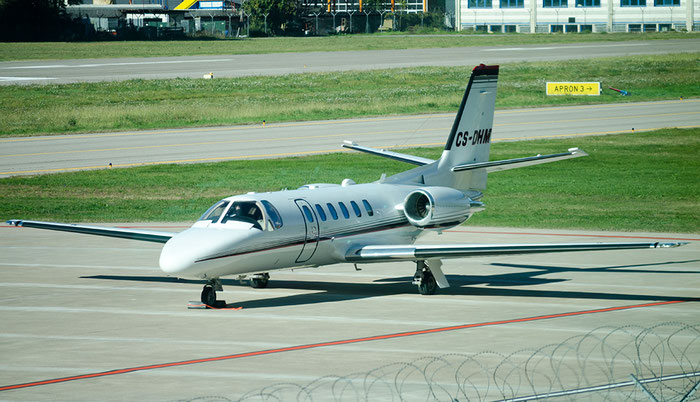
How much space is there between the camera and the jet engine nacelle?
78.4ft

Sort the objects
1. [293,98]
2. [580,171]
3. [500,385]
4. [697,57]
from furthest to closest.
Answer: [697,57] < [293,98] < [580,171] < [500,385]

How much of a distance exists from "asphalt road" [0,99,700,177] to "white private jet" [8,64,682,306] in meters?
23.8

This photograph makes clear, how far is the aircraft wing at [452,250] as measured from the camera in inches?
810

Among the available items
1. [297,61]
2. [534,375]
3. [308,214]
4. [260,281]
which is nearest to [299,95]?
[297,61]

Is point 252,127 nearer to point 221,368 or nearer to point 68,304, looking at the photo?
point 68,304

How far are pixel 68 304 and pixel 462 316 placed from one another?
871 cm

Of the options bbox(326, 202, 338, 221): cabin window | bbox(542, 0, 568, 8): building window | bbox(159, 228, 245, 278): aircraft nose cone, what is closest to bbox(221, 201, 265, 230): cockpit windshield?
bbox(159, 228, 245, 278): aircraft nose cone

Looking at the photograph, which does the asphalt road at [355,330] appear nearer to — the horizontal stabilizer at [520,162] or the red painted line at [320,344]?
the red painted line at [320,344]

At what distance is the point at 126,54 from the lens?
109m

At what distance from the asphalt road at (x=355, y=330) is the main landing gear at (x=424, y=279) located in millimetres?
352

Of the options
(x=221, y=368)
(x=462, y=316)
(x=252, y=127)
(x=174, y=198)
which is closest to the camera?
(x=221, y=368)

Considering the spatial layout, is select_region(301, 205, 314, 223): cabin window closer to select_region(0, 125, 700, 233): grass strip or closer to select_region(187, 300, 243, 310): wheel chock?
select_region(187, 300, 243, 310): wheel chock

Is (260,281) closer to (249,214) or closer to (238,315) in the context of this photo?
(249,214)

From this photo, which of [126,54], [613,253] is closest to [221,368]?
[613,253]
